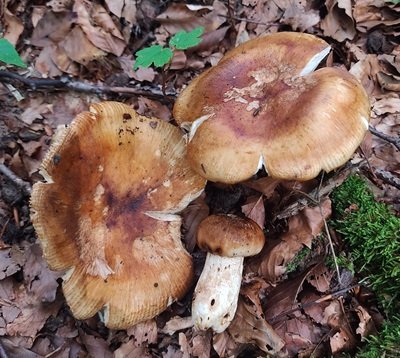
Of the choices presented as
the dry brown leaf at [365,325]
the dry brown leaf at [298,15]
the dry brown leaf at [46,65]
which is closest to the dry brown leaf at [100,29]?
the dry brown leaf at [46,65]

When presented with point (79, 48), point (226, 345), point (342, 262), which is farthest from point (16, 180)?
point (342, 262)

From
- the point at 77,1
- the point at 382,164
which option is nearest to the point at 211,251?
the point at 382,164

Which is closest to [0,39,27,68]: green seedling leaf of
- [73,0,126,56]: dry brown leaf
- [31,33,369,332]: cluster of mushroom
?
[31,33,369,332]: cluster of mushroom

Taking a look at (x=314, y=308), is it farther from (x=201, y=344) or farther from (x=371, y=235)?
(x=201, y=344)

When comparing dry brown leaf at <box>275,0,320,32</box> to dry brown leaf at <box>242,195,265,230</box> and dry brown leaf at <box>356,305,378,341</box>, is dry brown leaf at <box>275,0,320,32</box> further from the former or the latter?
dry brown leaf at <box>356,305,378,341</box>

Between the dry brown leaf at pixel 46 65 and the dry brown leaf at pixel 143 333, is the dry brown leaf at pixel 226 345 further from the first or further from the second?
the dry brown leaf at pixel 46 65

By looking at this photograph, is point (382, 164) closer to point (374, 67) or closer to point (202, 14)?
point (374, 67)

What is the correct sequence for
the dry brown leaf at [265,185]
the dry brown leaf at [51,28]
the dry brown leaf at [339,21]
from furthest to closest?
1. the dry brown leaf at [51,28]
2. the dry brown leaf at [339,21]
3. the dry brown leaf at [265,185]

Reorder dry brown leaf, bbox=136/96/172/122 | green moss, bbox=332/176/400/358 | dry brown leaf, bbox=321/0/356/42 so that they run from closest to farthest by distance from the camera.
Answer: green moss, bbox=332/176/400/358 < dry brown leaf, bbox=136/96/172/122 < dry brown leaf, bbox=321/0/356/42
